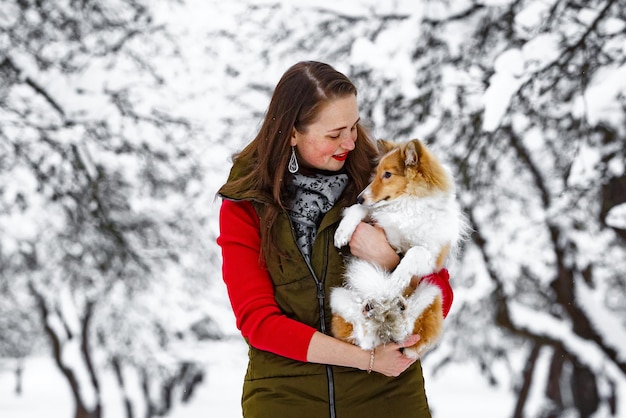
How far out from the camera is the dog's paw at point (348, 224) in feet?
7.25

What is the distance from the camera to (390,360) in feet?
6.65

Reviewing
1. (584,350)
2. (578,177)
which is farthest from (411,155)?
(584,350)

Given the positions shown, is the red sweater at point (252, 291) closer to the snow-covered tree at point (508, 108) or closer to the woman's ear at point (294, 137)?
the woman's ear at point (294, 137)

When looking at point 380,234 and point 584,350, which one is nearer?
point 380,234

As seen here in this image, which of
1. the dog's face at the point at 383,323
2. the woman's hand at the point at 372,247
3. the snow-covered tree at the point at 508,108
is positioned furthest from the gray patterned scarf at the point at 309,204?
the snow-covered tree at the point at 508,108

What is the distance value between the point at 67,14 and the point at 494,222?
479 centimetres

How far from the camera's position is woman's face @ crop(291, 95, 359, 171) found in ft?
7.06

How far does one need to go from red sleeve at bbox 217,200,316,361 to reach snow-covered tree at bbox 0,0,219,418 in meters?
4.57

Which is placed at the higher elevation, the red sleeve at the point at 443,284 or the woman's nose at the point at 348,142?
the woman's nose at the point at 348,142

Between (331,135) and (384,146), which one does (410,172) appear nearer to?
(384,146)

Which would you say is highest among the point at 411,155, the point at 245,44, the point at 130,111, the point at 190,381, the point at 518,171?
the point at 245,44

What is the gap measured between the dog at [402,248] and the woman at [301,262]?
41 millimetres

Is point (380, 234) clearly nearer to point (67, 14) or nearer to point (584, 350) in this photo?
point (67, 14)

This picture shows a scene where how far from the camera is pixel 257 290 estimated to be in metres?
2.09
